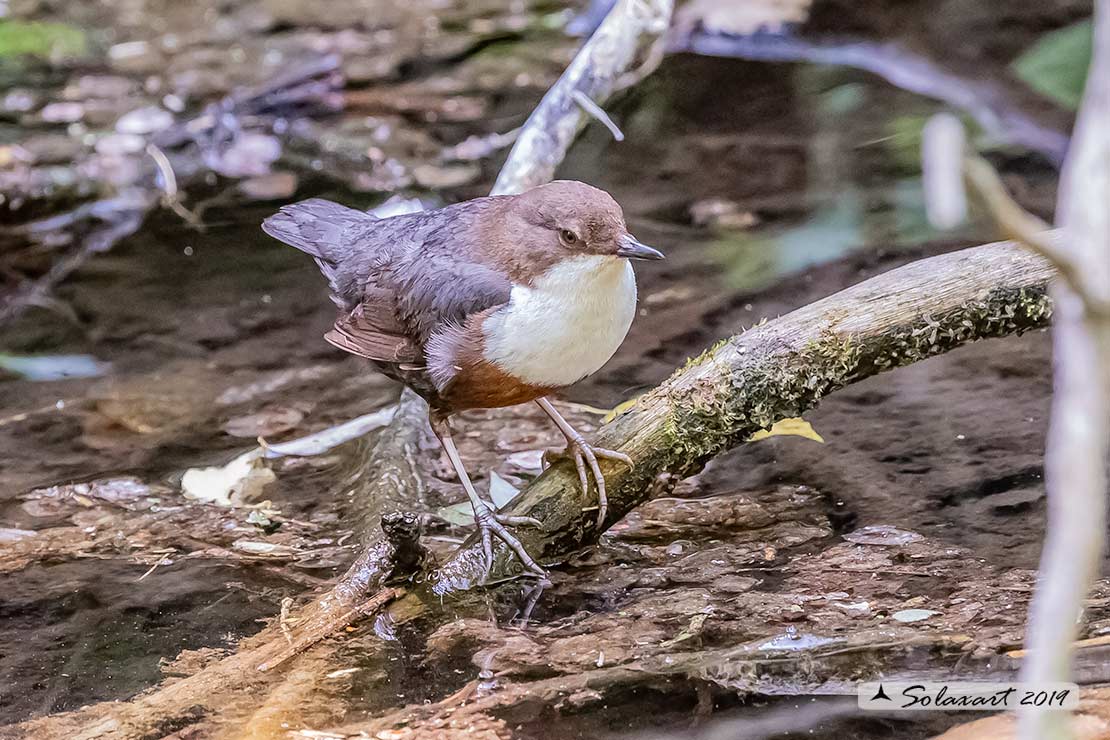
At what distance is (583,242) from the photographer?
297 centimetres

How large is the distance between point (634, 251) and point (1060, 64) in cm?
499

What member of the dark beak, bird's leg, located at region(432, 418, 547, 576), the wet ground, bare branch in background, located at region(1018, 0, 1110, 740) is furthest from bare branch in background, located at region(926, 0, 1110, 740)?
bird's leg, located at region(432, 418, 547, 576)

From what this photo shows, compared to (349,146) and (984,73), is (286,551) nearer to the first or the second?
(349,146)

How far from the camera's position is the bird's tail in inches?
151

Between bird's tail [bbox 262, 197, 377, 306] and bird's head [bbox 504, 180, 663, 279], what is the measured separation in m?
0.89

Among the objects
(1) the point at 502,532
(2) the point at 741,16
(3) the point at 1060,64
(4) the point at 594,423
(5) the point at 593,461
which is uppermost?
(2) the point at 741,16

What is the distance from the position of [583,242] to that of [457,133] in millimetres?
4005

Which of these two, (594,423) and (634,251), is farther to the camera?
(594,423)

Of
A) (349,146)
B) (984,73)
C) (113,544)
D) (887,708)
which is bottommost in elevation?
(113,544)

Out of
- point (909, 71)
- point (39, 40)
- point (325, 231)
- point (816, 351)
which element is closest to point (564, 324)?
point (816, 351)

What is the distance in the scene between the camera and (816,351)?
9.58 ft

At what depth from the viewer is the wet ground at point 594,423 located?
8.66ft

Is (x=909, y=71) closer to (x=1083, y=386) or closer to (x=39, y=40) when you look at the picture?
(x=39, y=40)

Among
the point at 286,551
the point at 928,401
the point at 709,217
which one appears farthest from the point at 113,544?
the point at 709,217
